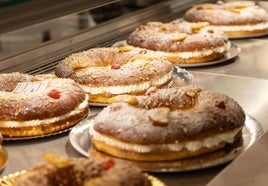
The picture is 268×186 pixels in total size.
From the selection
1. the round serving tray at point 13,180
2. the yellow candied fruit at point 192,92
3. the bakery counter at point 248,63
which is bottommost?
the bakery counter at point 248,63

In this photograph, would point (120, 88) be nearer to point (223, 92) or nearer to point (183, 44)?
point (223, 92)

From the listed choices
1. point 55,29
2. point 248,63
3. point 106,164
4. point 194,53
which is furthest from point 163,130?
point 248,63

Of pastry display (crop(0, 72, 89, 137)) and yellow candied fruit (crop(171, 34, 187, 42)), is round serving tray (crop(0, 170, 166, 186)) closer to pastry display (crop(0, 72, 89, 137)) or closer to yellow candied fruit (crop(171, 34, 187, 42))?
pastry display (crop(0, 72, 89, 137))

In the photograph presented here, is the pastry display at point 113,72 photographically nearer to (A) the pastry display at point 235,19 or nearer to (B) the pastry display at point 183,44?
(B) the pastry display at point 183,44

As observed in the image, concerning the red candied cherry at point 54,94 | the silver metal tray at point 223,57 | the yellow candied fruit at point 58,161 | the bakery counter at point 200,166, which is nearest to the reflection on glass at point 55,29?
the silver metal tray at point 223,57

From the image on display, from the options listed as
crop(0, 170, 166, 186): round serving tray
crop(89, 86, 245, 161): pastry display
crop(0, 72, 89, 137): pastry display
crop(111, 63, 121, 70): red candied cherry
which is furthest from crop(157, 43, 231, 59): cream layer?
crop(0, 170, 166, 186): round serving tray
